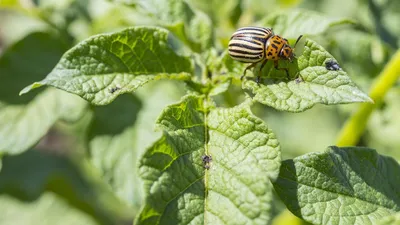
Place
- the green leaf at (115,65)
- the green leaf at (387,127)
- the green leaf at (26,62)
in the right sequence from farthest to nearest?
the green leaf at (387,127), the green leaf at (26,62), the green leaf at (115,65)

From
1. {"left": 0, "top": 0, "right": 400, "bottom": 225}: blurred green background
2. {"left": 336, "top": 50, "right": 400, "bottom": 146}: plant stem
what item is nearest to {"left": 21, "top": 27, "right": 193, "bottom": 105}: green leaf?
{"left": 0, "top": 0, "right": 400, "bottom": 225}: blurred green background

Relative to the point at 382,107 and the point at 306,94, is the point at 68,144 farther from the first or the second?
the point at 306,94

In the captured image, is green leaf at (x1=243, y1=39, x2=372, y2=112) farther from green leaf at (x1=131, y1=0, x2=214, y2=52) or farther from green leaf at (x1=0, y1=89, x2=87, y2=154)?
green leaf at (x1=0, y1=89, x2=87, y2=154)

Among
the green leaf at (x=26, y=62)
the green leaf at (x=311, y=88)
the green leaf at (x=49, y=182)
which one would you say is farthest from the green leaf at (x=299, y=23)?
the green leaf at (x=49, y=182)

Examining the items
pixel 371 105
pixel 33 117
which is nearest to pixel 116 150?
pixel 33 117

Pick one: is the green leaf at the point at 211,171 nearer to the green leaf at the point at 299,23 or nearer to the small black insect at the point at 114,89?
the small black insect at the point at 114,89

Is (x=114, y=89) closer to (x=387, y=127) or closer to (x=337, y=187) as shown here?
(x=337, y=187)

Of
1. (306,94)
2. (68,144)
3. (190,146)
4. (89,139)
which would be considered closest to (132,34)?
(190,146)
